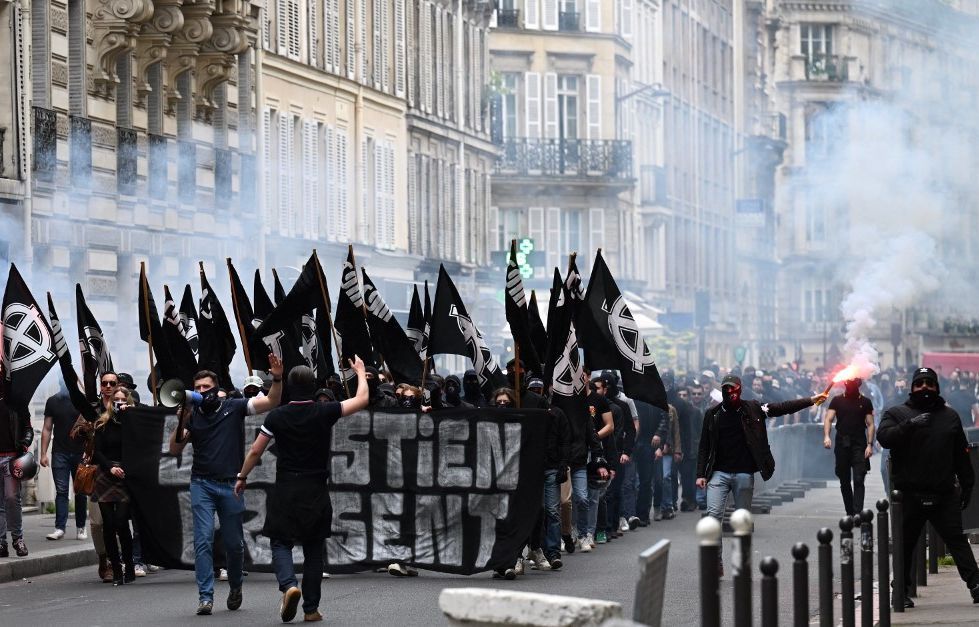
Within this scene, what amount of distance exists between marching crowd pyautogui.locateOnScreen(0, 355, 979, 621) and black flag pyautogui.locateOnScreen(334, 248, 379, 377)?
485mm

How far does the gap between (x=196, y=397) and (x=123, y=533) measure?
2.43 meters

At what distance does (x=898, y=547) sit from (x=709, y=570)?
6.13 metres

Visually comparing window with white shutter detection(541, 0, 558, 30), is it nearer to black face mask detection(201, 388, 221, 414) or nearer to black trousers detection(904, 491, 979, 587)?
black face mask detection(201, 388, 221, 414)

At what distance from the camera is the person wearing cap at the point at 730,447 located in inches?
747

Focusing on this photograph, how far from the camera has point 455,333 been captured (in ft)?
74.8

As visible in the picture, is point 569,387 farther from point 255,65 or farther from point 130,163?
point 255,65

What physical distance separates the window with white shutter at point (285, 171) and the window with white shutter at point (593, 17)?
81.1 ft

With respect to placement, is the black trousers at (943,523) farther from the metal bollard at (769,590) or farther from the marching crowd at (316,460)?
the metal bollard at (769,590)

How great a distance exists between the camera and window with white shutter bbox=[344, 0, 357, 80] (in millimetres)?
42938

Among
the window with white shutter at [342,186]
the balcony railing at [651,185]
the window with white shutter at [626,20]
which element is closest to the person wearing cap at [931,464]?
the window with white shutter at [342,186]

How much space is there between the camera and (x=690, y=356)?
2800 inches

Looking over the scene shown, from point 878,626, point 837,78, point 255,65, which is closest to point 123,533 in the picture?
point 878,626

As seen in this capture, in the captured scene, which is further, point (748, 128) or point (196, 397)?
point (748, 128)

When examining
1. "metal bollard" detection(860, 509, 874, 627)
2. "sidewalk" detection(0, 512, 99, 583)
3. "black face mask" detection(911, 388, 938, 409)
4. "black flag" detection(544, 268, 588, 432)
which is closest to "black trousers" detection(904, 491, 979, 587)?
"black face mask" detection(911, 388, 938, 409)
